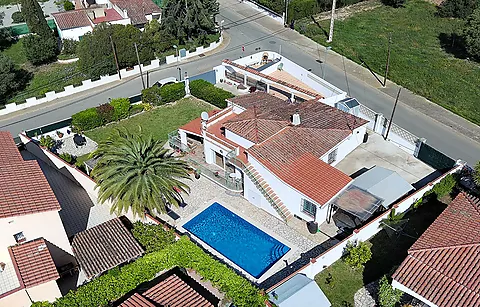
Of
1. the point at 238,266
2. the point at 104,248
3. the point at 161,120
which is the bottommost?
the point at 238,266

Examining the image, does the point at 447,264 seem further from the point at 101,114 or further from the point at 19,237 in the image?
the point at 101,114

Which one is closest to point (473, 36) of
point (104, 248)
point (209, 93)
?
point (209, 93)

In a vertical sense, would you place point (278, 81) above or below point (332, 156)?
above

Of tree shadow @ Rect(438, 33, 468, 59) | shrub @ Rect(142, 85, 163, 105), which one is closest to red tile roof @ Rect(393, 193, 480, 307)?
shrub @ Rect(142, 85, 163, 105)

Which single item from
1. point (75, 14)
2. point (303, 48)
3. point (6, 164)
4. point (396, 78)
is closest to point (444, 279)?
point (6, 164)

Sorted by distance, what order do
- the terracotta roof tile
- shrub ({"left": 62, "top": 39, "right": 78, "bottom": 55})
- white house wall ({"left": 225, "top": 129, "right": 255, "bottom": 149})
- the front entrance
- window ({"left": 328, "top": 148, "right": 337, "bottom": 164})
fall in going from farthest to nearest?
shrub ({"left": 62, "top": 39, "right": 78, "bottom": 55}) → the front entrance → window ({"left": 328, "top": 148, "right": 337, "bottom": 164}) → white house wall ({"left": 225, "top": 129, "right": 255, "bottom": 149}) → the terracotta roof tile

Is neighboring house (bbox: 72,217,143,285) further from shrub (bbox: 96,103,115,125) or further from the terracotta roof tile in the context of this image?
shrub (bbox: 96,103,115,125)

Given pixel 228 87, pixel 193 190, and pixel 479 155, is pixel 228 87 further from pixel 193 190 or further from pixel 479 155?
pixel 479 155
